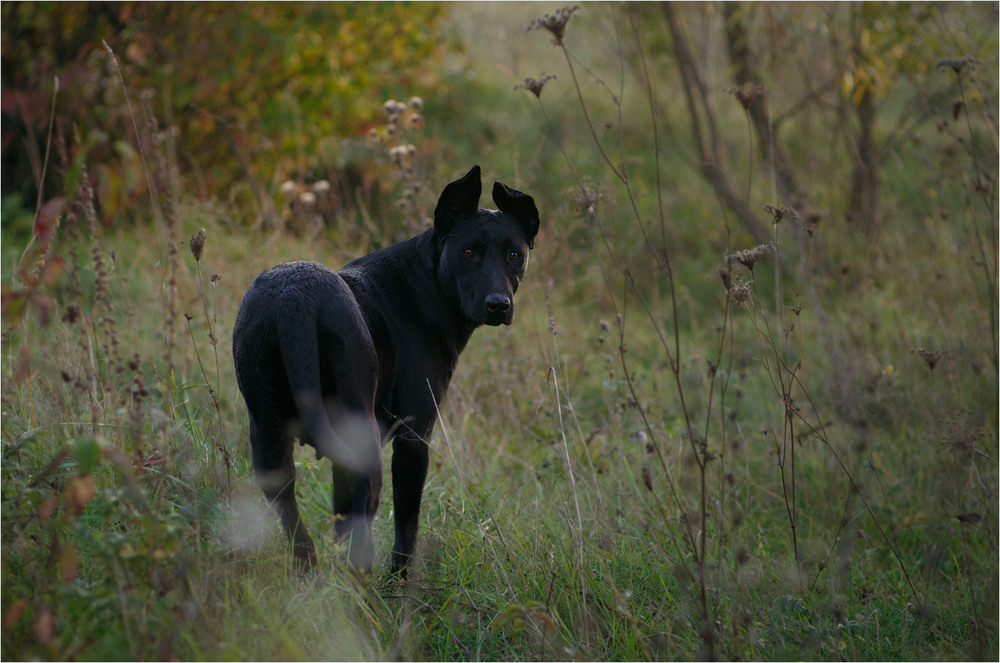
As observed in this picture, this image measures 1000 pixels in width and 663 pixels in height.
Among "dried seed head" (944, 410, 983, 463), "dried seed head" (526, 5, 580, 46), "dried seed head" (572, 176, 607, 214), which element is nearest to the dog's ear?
"dried seed head" (572, 176, 607, 214)

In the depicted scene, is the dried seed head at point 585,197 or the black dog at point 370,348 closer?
the black dog at point 370,348

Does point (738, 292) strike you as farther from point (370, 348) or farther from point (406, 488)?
point (406, 488)

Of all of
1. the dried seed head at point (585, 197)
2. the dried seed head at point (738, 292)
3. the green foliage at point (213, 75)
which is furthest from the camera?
the green foliage at point (213, 75)

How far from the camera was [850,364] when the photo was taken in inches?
217

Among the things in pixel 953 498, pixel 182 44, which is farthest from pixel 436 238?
pixel 182 44

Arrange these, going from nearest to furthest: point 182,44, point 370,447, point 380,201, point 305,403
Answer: point 305,403
point 370,447
point 182,44
point 380,201

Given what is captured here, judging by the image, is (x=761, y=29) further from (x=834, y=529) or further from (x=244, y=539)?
(x=244, y=539)

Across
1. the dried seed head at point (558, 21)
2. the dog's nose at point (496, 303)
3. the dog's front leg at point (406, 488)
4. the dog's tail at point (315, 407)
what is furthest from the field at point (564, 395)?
the dog's nose at point (496, 303)

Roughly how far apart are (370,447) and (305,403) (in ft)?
0.98

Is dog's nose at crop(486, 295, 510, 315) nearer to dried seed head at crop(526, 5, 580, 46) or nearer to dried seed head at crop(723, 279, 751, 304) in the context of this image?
dried seed head at crop(723, 279, 751, 304)

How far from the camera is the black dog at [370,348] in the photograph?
8.91 feet

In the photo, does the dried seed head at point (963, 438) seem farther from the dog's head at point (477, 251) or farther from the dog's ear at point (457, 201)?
the dog's ear at point (457, 201)

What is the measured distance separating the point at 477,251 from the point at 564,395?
5.98 ft

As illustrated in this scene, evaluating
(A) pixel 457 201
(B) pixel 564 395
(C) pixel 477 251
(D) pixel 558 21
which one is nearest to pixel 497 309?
(C) pixel 477 251
